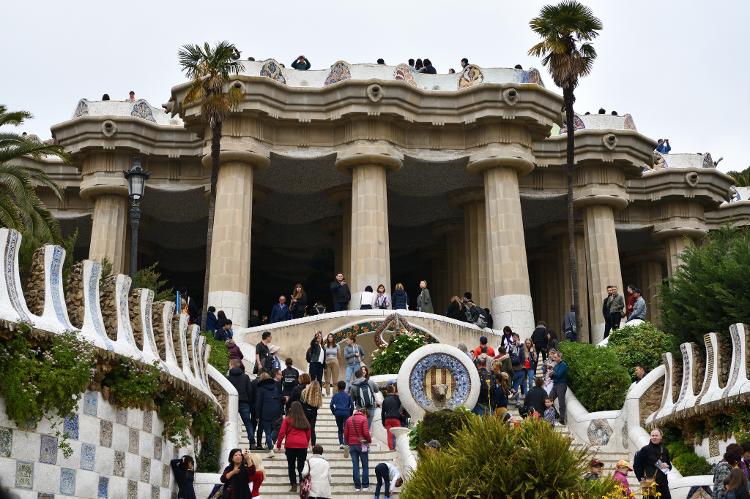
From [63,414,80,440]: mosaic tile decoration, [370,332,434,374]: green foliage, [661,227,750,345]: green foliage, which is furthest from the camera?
[370,332,434,374]: green foliage

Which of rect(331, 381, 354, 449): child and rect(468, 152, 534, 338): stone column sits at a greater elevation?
rect(468, 152, 534, 338): stone column

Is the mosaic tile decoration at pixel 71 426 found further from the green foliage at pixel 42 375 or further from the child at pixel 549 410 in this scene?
the child at pixel 549 410

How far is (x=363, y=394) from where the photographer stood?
21891 mm

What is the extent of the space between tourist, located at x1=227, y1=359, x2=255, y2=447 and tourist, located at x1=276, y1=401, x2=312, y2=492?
2781mm

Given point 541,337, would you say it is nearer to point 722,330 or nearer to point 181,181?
point 722,330

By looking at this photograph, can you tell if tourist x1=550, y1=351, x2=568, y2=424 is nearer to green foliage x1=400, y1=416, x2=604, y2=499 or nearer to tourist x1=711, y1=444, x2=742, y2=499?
tourist x1=711, y1=444, x2=742, y2=499

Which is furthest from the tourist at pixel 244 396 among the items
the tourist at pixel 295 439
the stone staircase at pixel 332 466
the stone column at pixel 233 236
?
the stone column at pixel 233 236

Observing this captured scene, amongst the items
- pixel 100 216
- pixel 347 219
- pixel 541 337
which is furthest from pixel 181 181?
pixel 541 337

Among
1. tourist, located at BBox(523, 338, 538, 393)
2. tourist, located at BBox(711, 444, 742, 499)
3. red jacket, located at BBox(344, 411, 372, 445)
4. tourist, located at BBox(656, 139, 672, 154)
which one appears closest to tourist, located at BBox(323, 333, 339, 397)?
tourist, located at BBox(523, 338, 538, 393)

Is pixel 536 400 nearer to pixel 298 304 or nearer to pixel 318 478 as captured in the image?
pixel 318 478

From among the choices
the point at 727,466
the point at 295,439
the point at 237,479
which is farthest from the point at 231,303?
the point at 727,466

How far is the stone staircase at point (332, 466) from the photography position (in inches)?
722

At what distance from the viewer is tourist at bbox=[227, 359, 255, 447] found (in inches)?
829

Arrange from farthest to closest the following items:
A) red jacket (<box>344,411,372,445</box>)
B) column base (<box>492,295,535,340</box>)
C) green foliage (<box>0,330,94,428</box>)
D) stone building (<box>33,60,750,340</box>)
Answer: stone building (<box>33,60,750,340</box>) < column base (<box>492,295,535,340</box>) < red jacket (<box>344,411,372,445</box>) < green foliage (<box>0,330,94,428</box>)
